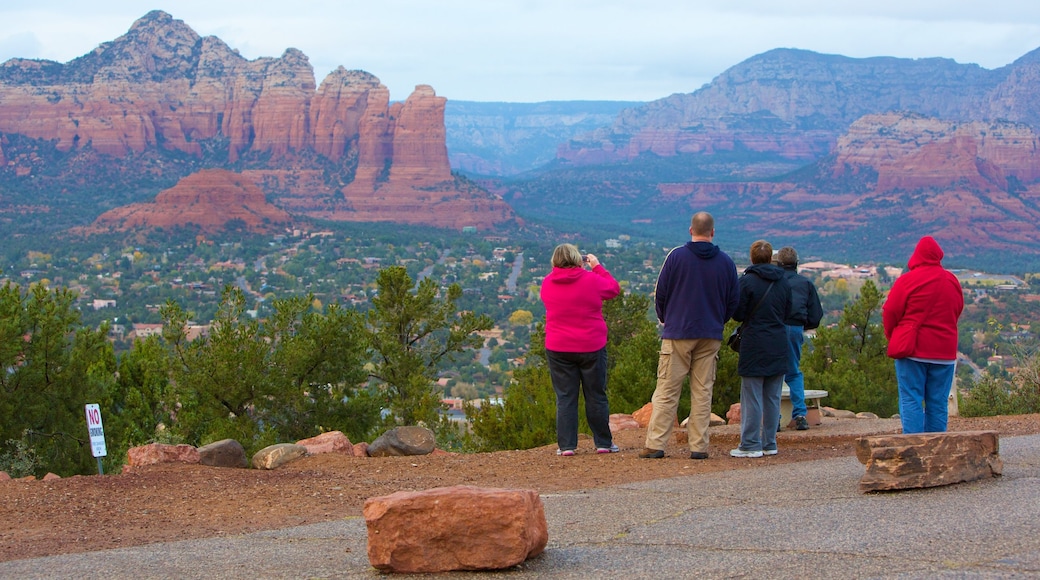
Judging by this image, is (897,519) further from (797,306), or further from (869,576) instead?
(797,306)

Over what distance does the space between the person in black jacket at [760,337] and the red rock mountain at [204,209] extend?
279 feet

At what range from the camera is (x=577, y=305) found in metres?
9.62

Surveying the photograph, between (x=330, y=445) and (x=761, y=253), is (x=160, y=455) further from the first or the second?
(x=761, y=253)

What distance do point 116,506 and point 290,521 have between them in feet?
4.74

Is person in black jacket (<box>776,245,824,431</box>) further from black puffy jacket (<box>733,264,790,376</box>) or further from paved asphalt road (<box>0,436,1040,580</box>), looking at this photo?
paved asphalt road (<box>0,436,1040,580</box>)

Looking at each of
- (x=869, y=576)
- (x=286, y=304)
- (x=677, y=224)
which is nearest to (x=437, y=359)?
(x=286, y=304)

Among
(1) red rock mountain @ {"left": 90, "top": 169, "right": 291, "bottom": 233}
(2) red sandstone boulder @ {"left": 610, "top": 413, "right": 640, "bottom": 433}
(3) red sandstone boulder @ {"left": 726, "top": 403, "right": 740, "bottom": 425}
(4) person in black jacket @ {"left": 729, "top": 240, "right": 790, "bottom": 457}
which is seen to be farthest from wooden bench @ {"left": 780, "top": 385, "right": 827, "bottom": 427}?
(1) red rock mountain @ {"left": 90, "top": 169, "right": 291, "bottom": 233}

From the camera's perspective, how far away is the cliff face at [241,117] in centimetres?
11938

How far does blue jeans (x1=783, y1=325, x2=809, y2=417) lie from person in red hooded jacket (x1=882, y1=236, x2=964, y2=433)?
1.31 metres

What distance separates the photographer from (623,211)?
501 feet

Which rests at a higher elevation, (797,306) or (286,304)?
(797,306)

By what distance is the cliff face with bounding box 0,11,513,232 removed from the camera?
392 ft

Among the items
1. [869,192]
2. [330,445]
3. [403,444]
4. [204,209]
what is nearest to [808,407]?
[403,444]

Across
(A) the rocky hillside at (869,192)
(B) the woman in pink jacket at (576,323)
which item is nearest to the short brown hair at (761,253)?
(B) the woman in pink jacket at (576,323)
